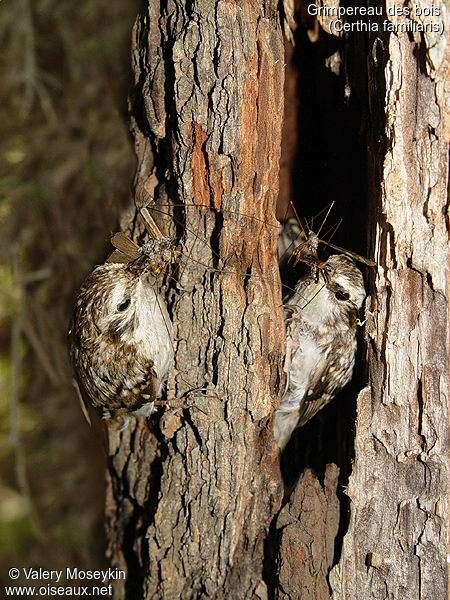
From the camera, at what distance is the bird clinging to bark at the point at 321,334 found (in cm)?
239

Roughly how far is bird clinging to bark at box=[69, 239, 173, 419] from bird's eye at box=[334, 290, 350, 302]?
620mm

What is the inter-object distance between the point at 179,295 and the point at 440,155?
3.30ft

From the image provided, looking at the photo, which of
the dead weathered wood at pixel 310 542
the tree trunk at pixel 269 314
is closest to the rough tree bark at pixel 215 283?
the tree trunk at pixel 269 314

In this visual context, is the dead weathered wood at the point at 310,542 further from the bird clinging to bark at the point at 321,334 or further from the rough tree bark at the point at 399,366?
the bird clinging to bark at the point at 321,334

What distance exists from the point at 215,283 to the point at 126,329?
0.37 meters

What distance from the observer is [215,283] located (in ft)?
7.58

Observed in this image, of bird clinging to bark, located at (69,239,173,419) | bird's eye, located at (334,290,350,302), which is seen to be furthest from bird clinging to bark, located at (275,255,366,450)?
bird clinging to bark, located at (69,239,173,419)

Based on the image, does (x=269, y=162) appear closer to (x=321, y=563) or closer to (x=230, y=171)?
(x=230, y=171)

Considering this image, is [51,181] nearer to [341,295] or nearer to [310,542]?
[341,295]

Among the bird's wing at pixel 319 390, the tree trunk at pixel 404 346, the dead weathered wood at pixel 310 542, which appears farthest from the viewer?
the bird's wing at pixel 319 390

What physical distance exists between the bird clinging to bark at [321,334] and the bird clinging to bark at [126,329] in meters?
0.50

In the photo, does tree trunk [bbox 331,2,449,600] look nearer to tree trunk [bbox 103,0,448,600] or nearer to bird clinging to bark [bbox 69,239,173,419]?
tree trunk [bbox 103,0,448,600]

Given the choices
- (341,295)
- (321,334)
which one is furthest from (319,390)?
(341,295)

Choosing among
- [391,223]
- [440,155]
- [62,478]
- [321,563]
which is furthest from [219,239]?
[62,478]
